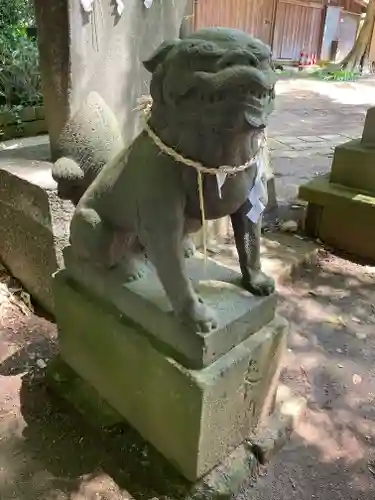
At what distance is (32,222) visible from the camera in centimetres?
246

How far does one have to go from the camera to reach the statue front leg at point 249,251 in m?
1.52

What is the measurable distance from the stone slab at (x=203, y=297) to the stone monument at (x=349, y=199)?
5.99 ft

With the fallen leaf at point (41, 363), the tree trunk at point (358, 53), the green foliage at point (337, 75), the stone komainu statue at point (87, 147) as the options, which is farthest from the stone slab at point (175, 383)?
the tree trunk at point (358, 53)

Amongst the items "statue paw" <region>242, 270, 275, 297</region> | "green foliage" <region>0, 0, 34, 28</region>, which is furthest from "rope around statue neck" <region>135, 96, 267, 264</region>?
"green foliage" <region>0, 0, 34, 28</region>

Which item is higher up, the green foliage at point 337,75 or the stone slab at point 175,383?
the stone slab at point 175,383

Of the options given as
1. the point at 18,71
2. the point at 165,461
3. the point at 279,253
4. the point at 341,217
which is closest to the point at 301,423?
the point at 165,461

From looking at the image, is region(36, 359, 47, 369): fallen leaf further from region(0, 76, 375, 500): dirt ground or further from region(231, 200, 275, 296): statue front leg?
region(231, 200, 275, 296): statue front leg

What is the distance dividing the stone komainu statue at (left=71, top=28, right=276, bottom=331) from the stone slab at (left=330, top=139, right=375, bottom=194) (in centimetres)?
197

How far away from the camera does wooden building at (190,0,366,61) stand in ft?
37.6

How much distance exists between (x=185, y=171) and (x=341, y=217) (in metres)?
2.31

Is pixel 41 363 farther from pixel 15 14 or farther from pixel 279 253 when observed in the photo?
pixel 15 14

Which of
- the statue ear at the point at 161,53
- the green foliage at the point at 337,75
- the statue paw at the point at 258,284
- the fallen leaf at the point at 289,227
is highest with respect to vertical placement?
the statue ear at the point at 161,53

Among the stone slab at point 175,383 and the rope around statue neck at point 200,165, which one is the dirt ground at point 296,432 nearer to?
the stone slab at point 175,383

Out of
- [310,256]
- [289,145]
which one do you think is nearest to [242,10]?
[289,145]
